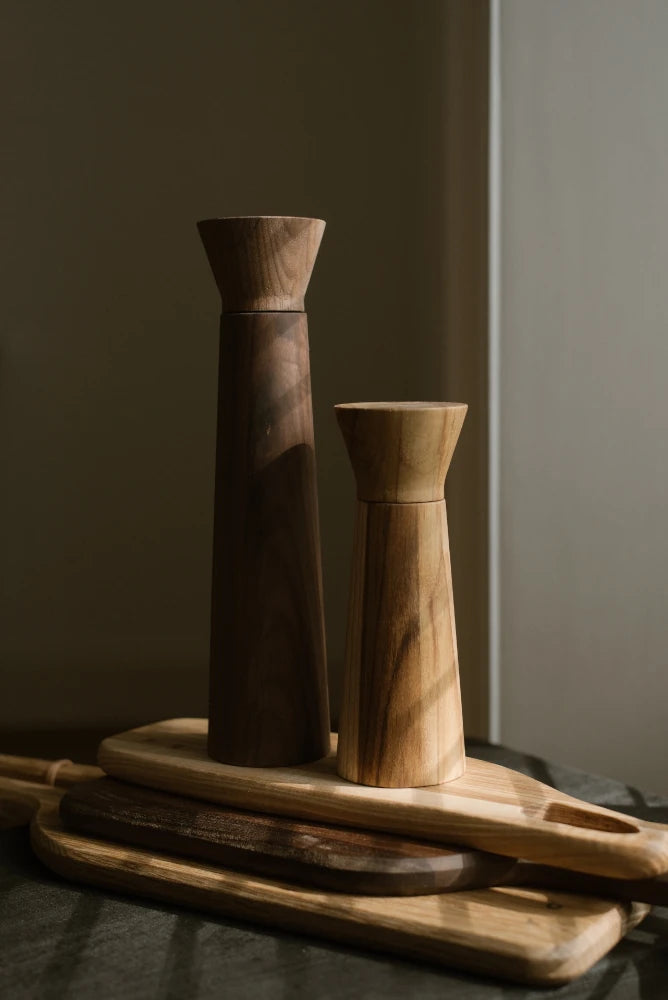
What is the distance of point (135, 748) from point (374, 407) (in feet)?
0.93

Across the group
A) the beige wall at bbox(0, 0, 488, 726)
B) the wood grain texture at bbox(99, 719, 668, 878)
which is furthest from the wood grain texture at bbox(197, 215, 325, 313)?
the beige wall at bbox(0, 0, 488, 726)

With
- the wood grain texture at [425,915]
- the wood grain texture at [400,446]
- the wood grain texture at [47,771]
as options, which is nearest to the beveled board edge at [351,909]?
the wood grain texture at [425,915]

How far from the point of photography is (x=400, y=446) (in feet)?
2.10

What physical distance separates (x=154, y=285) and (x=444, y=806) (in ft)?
3.35

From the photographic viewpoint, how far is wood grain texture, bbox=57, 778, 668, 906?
0.62 m

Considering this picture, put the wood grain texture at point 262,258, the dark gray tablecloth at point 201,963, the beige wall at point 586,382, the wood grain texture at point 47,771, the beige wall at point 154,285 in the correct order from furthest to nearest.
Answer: the beige wall at point 154,285 → the beige wall at point 586,382 → the wood grain texture at point 47,771 → the wood grain texture at point 262,258 → the dark gray tablecloth at point 201,963

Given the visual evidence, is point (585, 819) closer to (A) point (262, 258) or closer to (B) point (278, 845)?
(B) point (278, 845)

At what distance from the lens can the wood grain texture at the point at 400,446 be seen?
2.09 ft

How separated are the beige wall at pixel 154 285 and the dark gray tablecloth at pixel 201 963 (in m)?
0.86

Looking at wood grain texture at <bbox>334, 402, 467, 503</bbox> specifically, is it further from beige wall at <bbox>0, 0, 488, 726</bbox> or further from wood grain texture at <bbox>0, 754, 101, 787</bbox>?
beige wall at <bbox>0, 0, 488, 726</bbox>

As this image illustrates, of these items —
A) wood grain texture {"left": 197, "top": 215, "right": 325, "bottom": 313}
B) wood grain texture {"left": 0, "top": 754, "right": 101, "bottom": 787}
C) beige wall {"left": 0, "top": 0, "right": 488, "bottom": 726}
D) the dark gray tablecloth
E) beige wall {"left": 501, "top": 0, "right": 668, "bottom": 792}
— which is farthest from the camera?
beige wall {"left": 0, "top": 0, "right": 488, "bottom": 726}

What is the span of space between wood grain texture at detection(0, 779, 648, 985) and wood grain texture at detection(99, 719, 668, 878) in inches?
1.2

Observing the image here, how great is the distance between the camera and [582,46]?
3.31 feet

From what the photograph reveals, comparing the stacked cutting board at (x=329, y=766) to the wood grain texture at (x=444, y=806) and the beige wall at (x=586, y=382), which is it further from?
the beige wall at (x=586, y=382)
